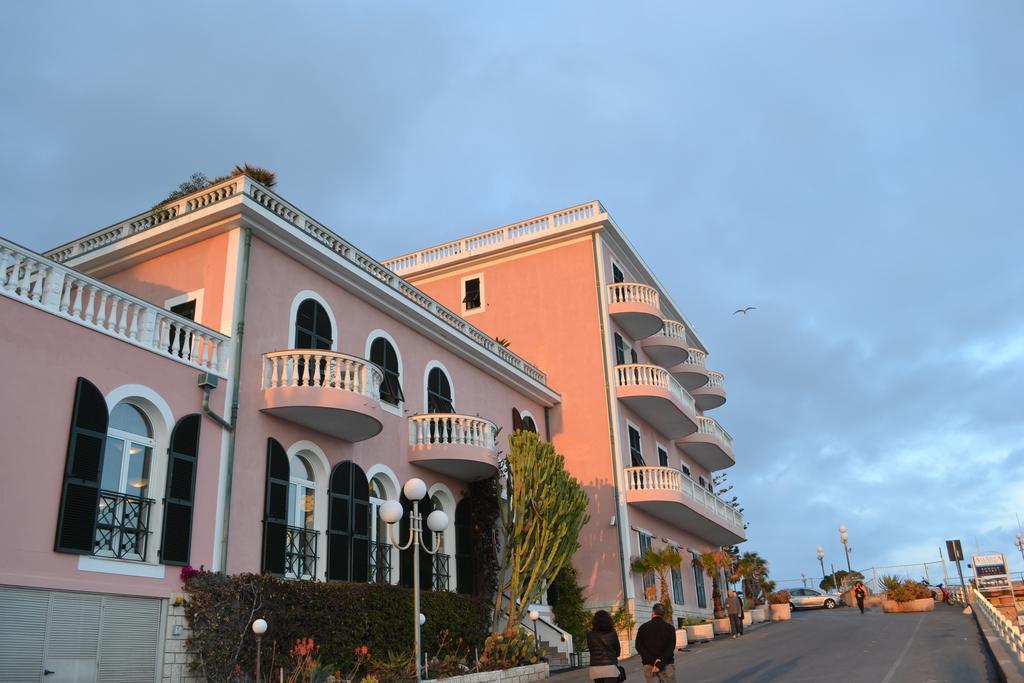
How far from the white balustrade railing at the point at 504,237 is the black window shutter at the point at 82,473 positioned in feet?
60.2

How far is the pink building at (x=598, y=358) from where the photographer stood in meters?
26.4

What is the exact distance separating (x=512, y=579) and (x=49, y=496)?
36.9 feet

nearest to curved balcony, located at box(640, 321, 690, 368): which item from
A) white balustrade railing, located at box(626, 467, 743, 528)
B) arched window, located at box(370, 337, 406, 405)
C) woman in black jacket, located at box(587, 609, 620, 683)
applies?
white balustrade railing, located at box(626, 467, 743, 528)

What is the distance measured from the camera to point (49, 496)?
11711mm

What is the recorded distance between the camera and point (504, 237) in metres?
30.1

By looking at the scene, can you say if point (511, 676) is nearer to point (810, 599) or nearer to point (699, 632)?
point (699, 632)

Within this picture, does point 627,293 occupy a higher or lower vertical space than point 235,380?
higher

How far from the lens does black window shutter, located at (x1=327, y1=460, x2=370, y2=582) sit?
54.0 ft

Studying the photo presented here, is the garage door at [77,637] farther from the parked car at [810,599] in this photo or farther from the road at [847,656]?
the parked car at [810,599]

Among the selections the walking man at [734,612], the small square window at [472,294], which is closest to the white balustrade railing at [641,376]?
the small square window at [472,294]

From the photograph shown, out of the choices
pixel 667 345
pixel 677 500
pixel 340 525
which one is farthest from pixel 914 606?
pixel 340 525

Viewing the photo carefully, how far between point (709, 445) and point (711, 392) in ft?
9.98

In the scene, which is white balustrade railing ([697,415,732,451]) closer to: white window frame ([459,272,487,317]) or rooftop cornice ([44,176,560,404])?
white window frame ([459,272,487,317])

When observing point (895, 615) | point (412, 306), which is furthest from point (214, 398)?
point (895, 615)
